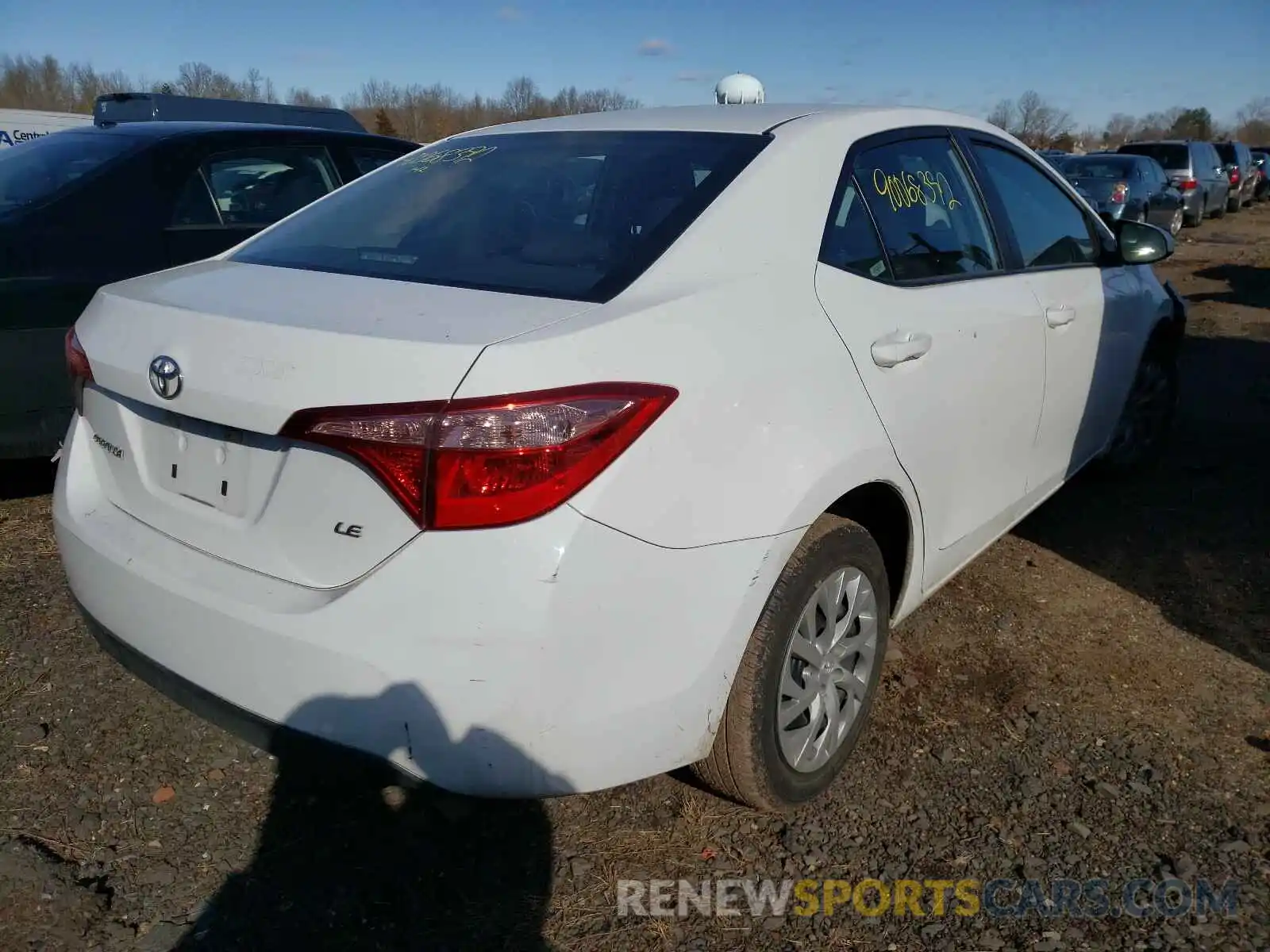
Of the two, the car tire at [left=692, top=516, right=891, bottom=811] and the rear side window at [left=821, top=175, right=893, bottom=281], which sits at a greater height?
the rear side window at [left=821, top=175, right=893, bottom=281]

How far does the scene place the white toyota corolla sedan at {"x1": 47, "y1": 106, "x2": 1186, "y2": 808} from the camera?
1.73m

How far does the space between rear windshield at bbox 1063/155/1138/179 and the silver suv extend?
2.37 metres

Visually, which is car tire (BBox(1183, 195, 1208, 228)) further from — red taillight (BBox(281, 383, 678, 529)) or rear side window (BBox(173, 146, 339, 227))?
red taillight (BBox(281, 383, 678, 529))

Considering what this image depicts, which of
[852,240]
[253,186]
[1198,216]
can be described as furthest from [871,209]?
[1198,216]

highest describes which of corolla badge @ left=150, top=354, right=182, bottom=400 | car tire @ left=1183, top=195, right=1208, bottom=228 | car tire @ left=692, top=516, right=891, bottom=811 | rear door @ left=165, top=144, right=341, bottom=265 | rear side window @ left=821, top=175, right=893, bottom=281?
rear side window @ left=821, top=175, right=893, bottom=281

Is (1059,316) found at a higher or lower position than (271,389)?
lower

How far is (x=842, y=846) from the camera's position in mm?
2377

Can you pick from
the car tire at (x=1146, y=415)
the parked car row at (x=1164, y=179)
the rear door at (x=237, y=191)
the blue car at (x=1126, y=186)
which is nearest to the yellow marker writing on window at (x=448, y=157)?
the rear door at (x=237, y=191)

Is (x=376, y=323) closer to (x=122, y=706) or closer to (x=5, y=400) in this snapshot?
(x=122, y=706)

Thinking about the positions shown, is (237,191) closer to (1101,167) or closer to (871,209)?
(871,209)

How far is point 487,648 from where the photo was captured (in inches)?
67.8

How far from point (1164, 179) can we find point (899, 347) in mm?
17385

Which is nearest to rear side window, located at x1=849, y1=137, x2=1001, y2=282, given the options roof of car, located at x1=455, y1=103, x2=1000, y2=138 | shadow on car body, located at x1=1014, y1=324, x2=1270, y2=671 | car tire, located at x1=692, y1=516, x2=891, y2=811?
roof of car, located at x1=455, y1=103, x2=1000, y2=138

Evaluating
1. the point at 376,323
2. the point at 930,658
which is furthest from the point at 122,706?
the point at 930,658
